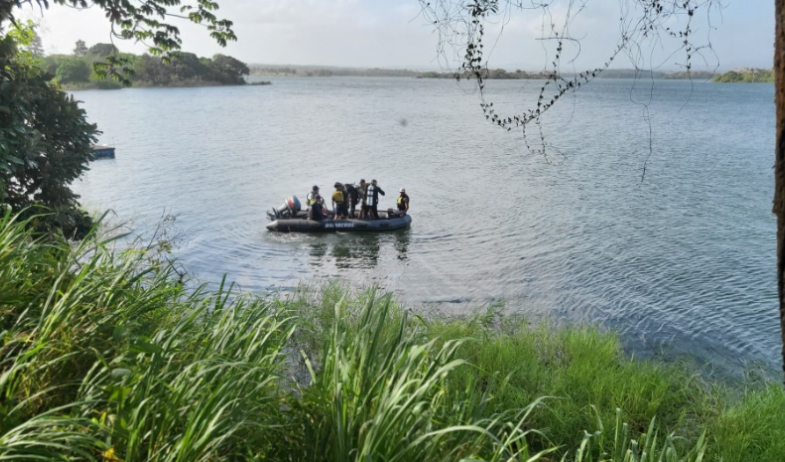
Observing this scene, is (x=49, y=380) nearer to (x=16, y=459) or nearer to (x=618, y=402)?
(x=16, y=459)

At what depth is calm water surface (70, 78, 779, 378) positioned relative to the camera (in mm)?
13180

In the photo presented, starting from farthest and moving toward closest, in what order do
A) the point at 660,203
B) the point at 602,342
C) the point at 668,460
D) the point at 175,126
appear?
the point at 175,126 → the point at 660,203 → the point at 602,342 → the point at 668,460

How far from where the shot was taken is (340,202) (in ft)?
64.1

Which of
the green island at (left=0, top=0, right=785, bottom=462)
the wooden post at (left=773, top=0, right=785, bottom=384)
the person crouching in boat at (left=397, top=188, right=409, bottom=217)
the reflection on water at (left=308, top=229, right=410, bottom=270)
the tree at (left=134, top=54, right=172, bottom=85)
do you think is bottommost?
the reflection on water at (left=308, top=229, right=410, bottom=270)

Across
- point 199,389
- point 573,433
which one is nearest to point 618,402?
point 573,433

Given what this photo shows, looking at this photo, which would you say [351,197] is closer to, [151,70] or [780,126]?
[780,126]

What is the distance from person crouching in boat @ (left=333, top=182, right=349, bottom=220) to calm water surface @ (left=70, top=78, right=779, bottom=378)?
87cm

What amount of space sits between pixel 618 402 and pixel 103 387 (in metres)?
5.59

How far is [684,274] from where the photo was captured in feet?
49.5

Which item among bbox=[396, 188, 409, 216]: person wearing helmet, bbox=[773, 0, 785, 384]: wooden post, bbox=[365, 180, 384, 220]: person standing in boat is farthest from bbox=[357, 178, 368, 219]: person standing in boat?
bbox=[773, 0, 785, 384]: wooden post

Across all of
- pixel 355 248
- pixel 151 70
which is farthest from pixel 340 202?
pixel 151 70

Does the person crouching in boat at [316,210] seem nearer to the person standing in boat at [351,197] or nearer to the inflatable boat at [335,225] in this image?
the inflatable boat at [335,225]

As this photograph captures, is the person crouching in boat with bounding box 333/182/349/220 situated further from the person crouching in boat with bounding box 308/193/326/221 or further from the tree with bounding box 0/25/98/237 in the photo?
the tree with bounding box 0/25/98/237

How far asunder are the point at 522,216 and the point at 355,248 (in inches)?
264
